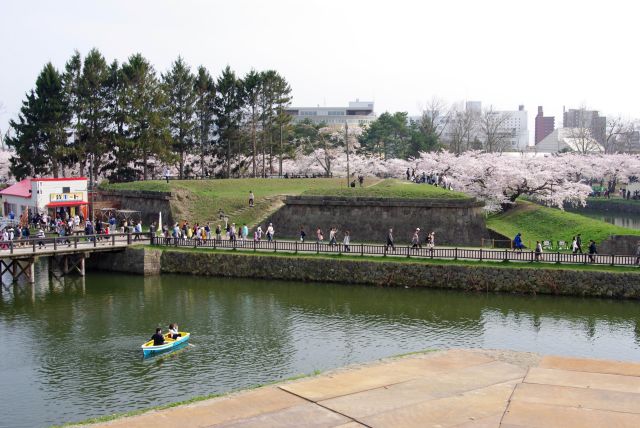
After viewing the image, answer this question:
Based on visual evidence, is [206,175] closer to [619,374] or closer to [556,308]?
[556,308]

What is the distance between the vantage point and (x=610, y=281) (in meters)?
33.4

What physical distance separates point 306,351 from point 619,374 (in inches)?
426

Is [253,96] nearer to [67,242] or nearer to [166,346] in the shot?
[67,242]

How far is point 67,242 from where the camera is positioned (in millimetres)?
40406

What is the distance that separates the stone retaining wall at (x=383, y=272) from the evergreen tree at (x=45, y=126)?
21612 millimetres

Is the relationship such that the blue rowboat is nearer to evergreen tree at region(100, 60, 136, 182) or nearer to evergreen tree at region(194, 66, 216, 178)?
evergreen tree at region(100, 60, 136, 182)

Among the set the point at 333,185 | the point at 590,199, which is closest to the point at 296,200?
the point at 333,185

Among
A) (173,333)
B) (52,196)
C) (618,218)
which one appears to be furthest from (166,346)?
(618,218)

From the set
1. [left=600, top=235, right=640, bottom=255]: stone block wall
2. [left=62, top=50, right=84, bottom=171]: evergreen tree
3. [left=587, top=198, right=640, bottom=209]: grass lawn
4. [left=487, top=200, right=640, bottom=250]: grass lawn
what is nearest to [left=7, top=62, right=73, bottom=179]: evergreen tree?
[left=62, top=50, right=84, bottom=171]: evergreen tree

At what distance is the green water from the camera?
22.1m

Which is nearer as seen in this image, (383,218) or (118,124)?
(383,218)

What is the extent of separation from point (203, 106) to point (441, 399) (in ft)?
173

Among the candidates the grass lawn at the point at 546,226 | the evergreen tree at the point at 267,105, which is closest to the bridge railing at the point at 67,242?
the grass lawn at the point at 546,226

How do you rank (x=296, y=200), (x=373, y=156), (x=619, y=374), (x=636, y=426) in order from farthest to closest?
(x=373, y=156) < (x=296, y=200) < (x=619, y=374) < (x=636, y=426)
